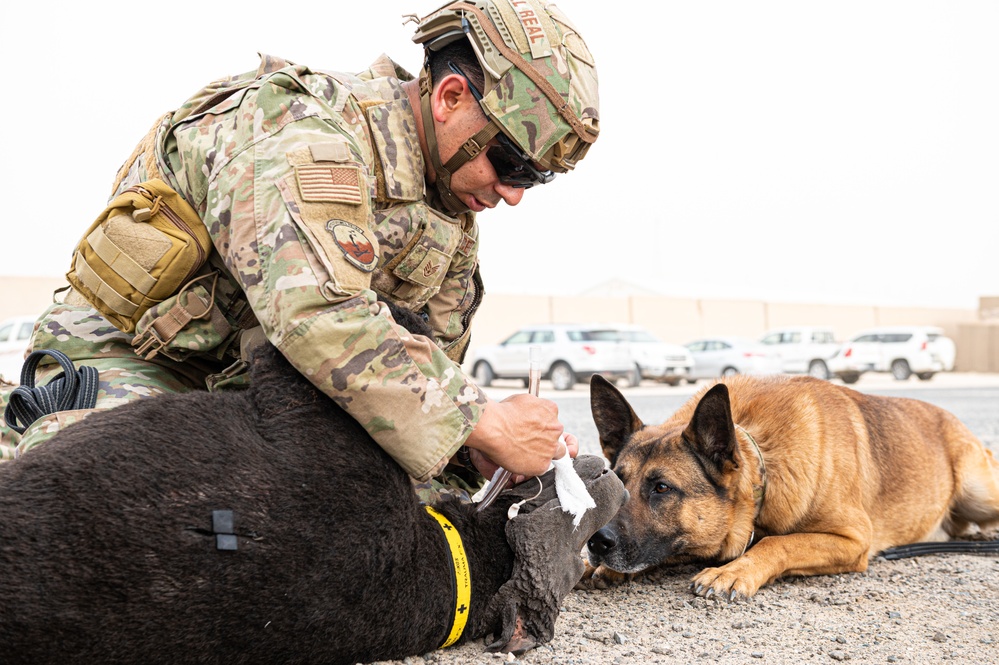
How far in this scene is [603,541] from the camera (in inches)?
144

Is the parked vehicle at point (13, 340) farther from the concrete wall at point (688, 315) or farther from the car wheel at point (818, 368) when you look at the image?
the car wheel at point (818, 368)

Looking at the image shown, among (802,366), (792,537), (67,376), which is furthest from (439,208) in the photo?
(802,366)

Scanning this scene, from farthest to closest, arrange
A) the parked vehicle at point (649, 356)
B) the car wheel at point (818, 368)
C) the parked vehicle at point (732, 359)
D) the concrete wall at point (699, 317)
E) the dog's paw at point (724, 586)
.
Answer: the concrete wall at point (699, 317), the car wheel at point (818, 368), the parked vehicle at point (732, 359), the parked vehicle at point (649, 356), the dog's paw at point (724, 586)

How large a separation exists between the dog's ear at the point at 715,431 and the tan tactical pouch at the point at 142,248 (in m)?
2.21

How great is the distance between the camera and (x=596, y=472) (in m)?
2.94

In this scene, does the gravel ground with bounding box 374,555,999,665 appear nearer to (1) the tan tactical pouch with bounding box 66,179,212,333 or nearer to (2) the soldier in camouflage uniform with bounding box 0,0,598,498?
(2) the soldier in camouflage uniform with bounding box 0,0,598,498

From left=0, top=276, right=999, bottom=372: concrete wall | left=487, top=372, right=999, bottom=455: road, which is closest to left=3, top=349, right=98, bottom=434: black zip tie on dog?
left=487, top=372, right=999, bottom=455: road

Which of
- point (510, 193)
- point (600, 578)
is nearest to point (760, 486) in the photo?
point (600, 578)

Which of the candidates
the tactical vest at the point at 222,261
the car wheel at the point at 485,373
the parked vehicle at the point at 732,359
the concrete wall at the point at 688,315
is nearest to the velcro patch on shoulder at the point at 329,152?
the tactical vest at the point at 222,261

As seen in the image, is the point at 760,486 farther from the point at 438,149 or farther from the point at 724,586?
the point at 438,149

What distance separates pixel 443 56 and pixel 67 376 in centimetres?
158

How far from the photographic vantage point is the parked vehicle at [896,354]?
27.1m

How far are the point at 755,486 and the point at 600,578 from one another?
0.86 meters

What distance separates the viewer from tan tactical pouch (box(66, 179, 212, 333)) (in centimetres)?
264
